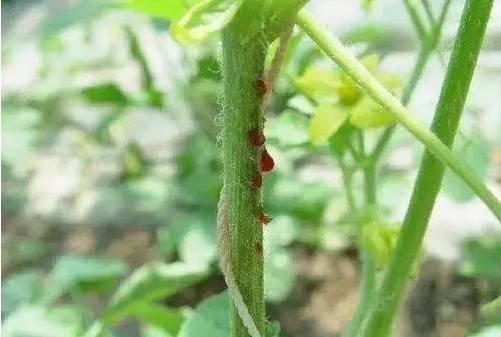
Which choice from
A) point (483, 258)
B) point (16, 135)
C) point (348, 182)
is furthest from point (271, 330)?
point (16, 135)

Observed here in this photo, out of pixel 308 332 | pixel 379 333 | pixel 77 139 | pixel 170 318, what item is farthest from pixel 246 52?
pixel 77 139

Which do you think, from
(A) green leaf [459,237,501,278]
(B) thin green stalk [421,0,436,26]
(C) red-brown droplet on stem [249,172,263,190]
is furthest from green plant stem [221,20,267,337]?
(A) green leaf [459,237,501,278]

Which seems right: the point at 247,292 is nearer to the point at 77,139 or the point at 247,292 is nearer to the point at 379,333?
the point at 379,333

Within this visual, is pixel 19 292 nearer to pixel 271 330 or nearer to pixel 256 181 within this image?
pixel 271 330

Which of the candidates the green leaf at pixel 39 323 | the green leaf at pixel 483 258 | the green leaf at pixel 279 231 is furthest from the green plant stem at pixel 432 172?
the green leaf at pixel 483 258

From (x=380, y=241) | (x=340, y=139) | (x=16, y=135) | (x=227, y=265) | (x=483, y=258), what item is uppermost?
(x=16, y=135)

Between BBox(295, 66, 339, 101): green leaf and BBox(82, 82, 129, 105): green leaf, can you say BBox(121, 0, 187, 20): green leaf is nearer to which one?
BBox(295, 66, 339, 101): green leaf

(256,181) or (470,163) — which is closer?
(256,181)
